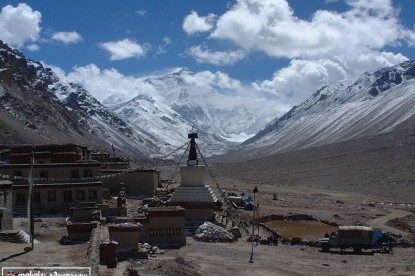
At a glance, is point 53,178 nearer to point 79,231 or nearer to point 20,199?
point 20,199

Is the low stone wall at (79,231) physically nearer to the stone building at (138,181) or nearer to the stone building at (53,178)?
the stone building at (53,178)

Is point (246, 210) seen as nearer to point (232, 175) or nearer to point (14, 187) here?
point (14, 187)

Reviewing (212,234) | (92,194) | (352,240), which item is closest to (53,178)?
(92,194)

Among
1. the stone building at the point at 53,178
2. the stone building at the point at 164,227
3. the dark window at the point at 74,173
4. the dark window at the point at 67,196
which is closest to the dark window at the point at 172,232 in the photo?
the stone building at the point at 164,227

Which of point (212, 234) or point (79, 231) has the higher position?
point (79, 231)

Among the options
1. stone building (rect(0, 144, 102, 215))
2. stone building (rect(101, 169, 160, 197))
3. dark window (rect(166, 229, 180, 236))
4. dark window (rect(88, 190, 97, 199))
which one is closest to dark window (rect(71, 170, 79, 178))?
stone building (rect(0, 144, 102, 215))
